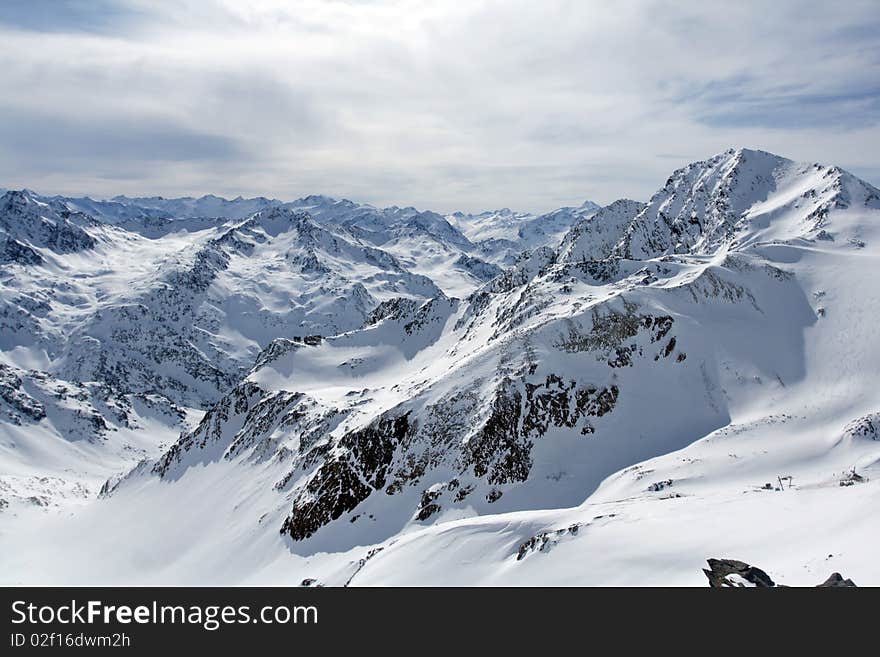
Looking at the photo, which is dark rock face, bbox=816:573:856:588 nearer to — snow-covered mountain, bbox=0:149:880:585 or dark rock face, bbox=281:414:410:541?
snow-covered mountain, bbox=0:149:880:585

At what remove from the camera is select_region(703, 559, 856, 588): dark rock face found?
23609 mm

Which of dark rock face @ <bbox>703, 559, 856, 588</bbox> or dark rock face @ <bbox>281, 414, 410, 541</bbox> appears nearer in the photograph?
dark rock face @ <bbox>703, 559, 856, 588</bbox>

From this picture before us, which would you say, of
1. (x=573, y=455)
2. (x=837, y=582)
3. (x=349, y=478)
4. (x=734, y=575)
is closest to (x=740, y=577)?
(x=734, y=575)

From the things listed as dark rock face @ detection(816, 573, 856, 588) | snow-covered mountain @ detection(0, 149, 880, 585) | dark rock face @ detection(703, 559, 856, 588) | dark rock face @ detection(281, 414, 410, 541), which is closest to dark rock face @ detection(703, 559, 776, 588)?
dark rock face @ detection(703, 559, 856, 588)

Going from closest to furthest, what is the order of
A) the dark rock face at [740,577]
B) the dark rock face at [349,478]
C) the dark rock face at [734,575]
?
the dark rock face at [740,577], the dark rock face at [734,575], the dark rock face at [349,478]

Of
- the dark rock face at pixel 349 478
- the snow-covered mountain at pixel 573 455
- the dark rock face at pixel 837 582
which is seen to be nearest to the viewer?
the dark rock face at pixel 837 582

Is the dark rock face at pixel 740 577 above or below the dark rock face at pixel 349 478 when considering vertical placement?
below

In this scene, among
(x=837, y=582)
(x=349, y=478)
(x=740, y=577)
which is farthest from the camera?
(x=349, y=478)

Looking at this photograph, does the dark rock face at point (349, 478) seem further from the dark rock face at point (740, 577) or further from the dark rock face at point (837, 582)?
the dark rock face at point (837, 582)

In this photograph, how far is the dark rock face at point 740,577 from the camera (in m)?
23.6

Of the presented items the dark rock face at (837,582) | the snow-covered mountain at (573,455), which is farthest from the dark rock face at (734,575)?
the dark rock face at (837,582)

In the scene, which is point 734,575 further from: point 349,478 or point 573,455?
point 349,478

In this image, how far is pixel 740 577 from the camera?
83.3ft

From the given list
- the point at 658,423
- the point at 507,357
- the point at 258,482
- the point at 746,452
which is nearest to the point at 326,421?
the point at 258,482
